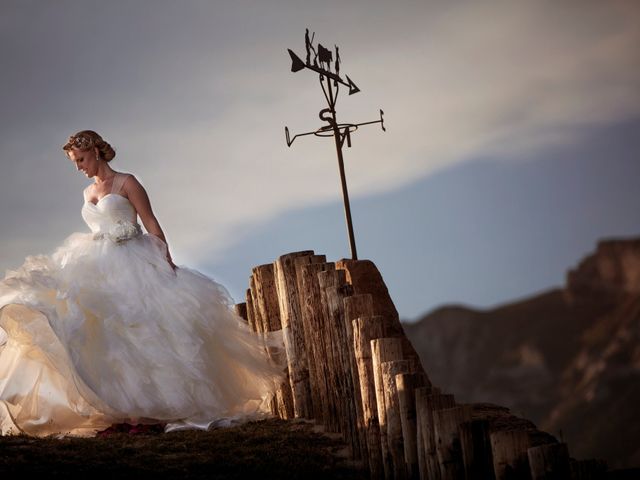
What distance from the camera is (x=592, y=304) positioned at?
4112 cm

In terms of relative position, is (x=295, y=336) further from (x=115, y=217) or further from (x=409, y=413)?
(x=409, y=413)

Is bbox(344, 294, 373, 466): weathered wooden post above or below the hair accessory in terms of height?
below

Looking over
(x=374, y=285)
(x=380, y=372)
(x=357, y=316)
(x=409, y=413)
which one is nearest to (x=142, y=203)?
(x=374, y=285)

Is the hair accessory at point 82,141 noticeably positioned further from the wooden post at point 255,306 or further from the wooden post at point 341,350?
the wooden post at point 341,350

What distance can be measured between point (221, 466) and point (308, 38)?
3.51 m

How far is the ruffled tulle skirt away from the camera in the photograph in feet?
23.7

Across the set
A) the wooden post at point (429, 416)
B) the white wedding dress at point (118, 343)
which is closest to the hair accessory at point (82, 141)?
the white wedding dress at point (118, 343)

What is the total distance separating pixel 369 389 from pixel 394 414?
358 millimetres

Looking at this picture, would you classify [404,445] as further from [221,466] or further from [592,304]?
[592,304]

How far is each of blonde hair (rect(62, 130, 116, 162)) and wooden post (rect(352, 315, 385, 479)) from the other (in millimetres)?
2448

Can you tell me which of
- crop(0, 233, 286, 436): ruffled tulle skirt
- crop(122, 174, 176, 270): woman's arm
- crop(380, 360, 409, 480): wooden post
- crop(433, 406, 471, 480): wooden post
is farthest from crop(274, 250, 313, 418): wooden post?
crop(433, 406, 471, 480): wooden post

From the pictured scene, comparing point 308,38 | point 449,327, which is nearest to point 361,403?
point 308,38

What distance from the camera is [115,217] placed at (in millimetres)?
7887

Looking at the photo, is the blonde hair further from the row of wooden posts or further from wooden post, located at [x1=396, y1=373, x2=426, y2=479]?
wooden post, located at [x1=396, y1=373, x2=426, y2=479]
